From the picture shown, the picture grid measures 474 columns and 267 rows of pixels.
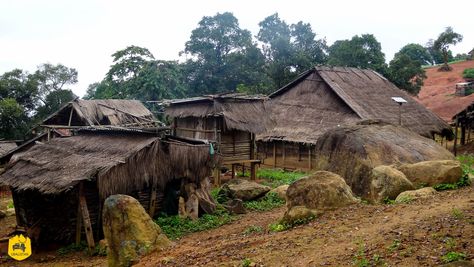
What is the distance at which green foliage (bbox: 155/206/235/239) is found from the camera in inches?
504

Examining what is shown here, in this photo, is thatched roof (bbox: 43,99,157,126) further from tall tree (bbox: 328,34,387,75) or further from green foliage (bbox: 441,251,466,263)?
green foliage (bbox: 441,251,466,263)

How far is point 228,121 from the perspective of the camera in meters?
20.5

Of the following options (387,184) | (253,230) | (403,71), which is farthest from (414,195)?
(403,71)

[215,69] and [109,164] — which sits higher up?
[215,69]

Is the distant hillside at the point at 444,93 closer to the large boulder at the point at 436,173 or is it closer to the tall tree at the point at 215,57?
the tall tree at the point at 215,57

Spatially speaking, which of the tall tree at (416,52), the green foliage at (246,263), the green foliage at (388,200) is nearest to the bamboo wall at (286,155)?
the green foliage at (388,200)

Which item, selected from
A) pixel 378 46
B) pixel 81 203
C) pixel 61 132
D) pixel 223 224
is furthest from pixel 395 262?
pixel 378 46

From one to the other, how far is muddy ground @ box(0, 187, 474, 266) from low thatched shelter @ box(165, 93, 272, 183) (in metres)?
10.4

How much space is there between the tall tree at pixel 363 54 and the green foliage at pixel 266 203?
23.2m

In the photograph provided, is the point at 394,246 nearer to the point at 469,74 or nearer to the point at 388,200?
the point at 388,200

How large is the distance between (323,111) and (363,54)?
37.6 feet

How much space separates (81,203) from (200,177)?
4.00 meters

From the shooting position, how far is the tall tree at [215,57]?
40875 millimetres

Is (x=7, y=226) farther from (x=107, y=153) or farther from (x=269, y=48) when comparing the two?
(x=269, y=48)
